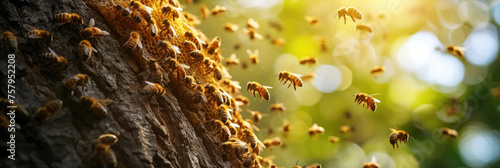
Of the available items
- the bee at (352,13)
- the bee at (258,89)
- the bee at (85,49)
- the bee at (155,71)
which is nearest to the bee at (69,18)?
the bee at (85,49)

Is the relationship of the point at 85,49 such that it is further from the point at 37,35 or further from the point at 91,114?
the point at 91,114

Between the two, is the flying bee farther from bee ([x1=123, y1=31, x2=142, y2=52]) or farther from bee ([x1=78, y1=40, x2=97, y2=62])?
bee ([x1=123, y1=31, x2=142, y2=52])

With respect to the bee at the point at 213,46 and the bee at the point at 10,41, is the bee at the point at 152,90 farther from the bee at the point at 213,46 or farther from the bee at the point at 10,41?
the bee at the point at 213,46

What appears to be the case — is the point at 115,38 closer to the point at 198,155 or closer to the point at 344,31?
the point at 198,155

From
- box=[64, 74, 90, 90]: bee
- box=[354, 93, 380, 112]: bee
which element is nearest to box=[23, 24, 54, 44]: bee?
box=[64, 74, 90, 90]: bee

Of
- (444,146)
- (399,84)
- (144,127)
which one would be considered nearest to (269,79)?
(399,84)

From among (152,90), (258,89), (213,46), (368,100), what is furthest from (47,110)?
(368,100)
